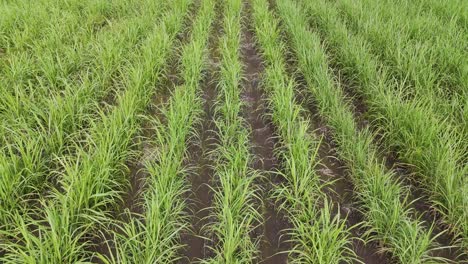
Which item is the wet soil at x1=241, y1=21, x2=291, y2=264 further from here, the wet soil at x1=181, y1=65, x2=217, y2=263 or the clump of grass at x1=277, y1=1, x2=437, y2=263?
the clump of grass at x1=277, y1=1, x2=437, y2=263

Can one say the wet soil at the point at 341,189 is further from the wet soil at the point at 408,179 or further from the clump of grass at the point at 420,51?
the clump of grass at the point at 420,51

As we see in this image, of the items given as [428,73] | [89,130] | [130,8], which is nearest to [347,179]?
[428,73]

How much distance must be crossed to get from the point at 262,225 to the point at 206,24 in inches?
132

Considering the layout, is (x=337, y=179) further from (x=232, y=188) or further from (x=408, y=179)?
(x=232, y=188)

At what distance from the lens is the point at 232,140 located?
3.21 m

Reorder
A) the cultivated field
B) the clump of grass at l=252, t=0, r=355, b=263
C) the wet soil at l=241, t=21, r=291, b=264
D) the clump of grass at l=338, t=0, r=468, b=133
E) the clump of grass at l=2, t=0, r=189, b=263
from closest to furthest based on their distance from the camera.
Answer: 1. the clump of grass at l=2, t=0, r=189, b=263
2. the clump of grass at l=252, t=0, r=355, b=263
3. the cultivated field
4. the wet soil at l=241, t=21, r=291, b=264
5. the clump of grass at l=338, t=0, r=468, b=133

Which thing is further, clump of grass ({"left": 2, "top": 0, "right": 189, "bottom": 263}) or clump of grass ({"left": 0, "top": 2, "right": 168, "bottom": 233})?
clump of grass ({"left": 0, "top": 2, "right": 168, "bottom": 233})

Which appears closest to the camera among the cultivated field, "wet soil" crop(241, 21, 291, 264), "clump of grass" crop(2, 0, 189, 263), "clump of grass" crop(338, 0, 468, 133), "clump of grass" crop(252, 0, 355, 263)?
"clump of grass" crop(2, 0, 189, 263)

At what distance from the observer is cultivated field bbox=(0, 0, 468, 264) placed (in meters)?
2.35

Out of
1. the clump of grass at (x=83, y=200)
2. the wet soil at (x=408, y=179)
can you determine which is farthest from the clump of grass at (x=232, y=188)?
the wet soil at (x=408, y=179)

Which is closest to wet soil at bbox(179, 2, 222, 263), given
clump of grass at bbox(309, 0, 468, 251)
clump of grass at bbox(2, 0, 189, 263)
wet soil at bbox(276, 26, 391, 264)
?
clump of grass at bbox(2, 0, 189, 263)

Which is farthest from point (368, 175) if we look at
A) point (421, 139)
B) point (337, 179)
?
point (421, 139)

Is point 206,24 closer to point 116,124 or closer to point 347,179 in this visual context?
point 116,124

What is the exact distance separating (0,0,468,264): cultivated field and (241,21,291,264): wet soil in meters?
0.01
